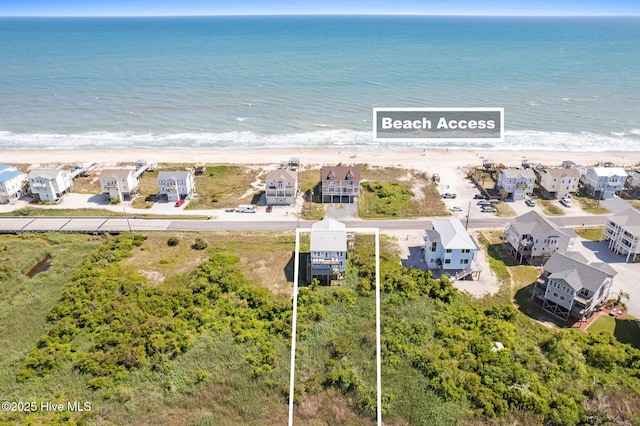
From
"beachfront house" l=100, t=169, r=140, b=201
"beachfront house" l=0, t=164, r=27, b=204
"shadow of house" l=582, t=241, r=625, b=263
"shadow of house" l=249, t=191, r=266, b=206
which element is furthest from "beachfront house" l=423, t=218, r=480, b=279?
"beachfront house" l=0, t=164, r=27, b=204

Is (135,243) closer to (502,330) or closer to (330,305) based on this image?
(330,305)

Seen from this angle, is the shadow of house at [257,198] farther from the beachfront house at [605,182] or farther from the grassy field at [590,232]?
the beachfront house at [605,182]

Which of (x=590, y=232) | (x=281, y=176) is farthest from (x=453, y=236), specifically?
(x=281, y=176)

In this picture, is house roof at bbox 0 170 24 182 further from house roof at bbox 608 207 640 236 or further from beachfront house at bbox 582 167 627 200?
beachfront house at bbox 582 167 627 200

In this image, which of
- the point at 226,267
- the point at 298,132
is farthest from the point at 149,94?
the point at 226,267

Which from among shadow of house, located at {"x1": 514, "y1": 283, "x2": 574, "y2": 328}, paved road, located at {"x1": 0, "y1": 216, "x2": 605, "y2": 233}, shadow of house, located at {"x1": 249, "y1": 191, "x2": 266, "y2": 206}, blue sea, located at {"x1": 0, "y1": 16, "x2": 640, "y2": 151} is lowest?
shadow of house, located at {"x1": 514, "y1": 283, "x2": 574, "y2": 328}

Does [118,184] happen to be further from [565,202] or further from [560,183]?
[565,202]
